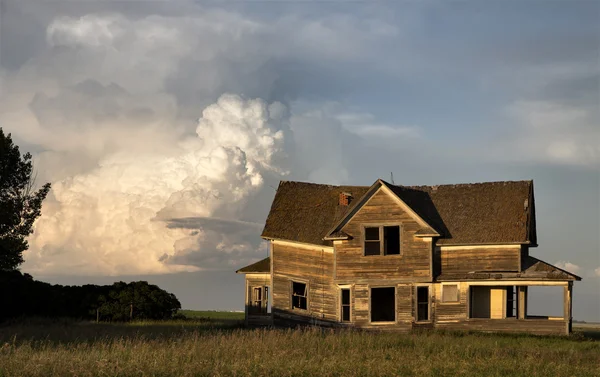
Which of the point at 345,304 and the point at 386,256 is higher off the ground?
the point at 386,256

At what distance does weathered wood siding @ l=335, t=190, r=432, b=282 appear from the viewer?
4488 cm

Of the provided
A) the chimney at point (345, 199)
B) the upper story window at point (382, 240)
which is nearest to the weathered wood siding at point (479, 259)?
the upper story window at point (382, 240)

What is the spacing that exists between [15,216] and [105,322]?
8.80 metres

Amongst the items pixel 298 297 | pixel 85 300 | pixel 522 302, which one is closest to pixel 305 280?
pixel 298 297

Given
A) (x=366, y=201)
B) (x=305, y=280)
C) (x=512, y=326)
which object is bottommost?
(x=512, y=326)

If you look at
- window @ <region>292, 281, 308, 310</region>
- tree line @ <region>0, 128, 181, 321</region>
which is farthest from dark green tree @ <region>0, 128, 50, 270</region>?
window @ <region>292, 281, 308, 310</region>

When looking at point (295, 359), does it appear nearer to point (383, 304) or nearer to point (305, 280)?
point (305, 280)

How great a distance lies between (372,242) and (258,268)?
8.00 meters

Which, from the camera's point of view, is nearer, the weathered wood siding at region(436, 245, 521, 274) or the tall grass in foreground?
the tall grass in foreground

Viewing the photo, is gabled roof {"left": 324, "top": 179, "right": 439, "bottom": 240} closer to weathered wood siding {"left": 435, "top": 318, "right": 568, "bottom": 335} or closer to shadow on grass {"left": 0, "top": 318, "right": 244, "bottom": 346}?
weathered wood siding {"left": 435, "top": 318, "right": 568, "bottom": 335}

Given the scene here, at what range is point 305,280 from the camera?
155ft

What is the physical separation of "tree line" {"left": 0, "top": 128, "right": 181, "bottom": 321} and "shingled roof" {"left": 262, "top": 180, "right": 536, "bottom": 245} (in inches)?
404

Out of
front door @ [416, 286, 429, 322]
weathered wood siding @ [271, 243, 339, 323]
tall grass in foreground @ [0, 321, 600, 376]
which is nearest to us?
tall grass in foreground @ [0, 321, 600, 376]

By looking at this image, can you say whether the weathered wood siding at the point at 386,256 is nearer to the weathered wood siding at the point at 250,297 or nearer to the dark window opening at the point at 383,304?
the dark window opening at the point at 383,304
